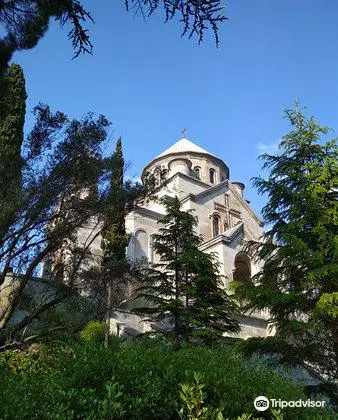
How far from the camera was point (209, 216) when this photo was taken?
1324 inches

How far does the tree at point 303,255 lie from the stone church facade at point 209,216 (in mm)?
8346

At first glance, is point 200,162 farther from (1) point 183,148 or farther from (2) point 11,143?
(2) point 11,143

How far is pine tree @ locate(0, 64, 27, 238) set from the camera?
11867 mm

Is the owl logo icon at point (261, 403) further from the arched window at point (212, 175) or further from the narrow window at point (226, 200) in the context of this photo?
Result: the arched window at point (212, 175)

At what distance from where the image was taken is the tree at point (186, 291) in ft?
52.3

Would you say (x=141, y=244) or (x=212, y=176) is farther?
(x=212, y=176)

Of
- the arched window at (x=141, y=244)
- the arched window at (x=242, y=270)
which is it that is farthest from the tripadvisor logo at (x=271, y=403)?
the arched window at (x=242, y=270)

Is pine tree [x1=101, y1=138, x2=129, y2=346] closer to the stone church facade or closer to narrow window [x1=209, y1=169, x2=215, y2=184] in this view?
the stone church facade

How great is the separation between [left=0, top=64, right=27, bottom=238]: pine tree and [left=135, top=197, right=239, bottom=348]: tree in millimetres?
6089

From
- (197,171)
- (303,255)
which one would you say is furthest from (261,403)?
(197,171)

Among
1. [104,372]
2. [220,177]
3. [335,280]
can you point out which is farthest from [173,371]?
[220,177]

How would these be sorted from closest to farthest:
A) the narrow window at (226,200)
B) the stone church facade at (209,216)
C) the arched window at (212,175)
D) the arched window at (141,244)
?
1. the stone church facade at (209,216)
2. the arched window at (141,244)
3. the narrow window at (226,200)
4. the arched window at (212,175)

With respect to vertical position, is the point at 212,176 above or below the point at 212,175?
below

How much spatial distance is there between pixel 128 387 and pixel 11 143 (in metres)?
13.3
